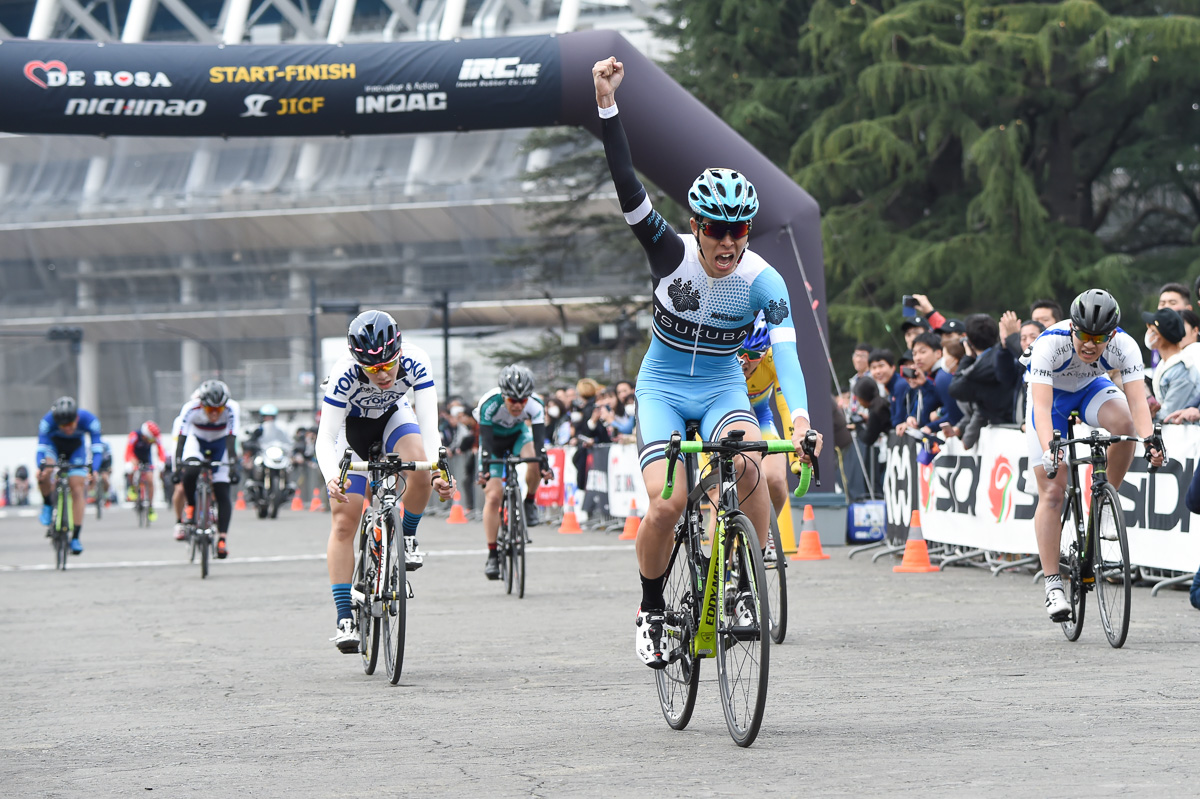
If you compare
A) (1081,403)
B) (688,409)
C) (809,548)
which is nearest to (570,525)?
(809,548)

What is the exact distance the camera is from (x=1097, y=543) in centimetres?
882

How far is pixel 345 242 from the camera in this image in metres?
69.3

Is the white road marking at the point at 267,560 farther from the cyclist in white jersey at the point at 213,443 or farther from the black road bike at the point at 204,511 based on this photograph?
the black road bike at the point at 204,511

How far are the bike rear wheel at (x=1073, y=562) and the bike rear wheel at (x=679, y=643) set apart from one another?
3296mm

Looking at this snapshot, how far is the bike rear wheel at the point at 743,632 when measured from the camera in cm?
567

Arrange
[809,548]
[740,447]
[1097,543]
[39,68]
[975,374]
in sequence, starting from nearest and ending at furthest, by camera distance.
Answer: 1. [740,447]
2. [1097,543]
3. [975,374]
4. [809,548]
5. [39,68]

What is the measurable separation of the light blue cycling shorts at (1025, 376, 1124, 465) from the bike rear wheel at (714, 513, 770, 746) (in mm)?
3779

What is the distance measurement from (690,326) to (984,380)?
26.0ft

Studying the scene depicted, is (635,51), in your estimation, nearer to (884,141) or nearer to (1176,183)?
(884,141)

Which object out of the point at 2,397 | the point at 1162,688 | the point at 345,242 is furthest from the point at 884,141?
the point at 2,397

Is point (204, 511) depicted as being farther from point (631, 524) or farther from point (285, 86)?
point (631, 524)

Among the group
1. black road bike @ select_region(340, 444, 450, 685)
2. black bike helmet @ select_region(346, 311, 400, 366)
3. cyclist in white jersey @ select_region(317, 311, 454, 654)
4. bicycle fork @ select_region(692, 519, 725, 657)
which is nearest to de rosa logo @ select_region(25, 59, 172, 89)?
cyclist in white jersey @ select_region(317, 311, 454, 654)

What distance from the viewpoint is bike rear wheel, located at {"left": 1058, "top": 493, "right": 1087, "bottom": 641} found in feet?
29.3

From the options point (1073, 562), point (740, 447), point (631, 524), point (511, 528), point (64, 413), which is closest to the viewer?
point (740, 447)
